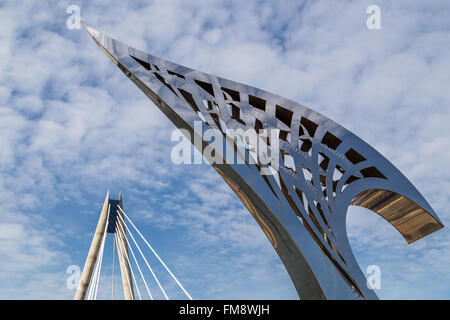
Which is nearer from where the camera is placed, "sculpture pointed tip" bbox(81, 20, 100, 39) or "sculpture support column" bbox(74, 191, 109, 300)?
"sculpture pointed tip" bbox(81, 20, 100, 39)

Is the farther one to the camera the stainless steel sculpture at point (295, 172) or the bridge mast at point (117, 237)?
the bridge mast at point (117, 237)

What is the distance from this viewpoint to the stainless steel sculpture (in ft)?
23.2

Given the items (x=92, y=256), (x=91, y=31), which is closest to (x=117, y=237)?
A: (x=92, y=256)

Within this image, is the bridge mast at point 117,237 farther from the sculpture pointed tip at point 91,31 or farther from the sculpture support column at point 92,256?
the sculpture pointed tip at point 91,31

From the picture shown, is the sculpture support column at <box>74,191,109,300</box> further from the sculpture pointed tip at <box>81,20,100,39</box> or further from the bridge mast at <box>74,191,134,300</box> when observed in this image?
the sculpture pointed tip at <box>81,20,100,39</box>

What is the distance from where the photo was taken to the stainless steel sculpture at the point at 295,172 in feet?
23.2

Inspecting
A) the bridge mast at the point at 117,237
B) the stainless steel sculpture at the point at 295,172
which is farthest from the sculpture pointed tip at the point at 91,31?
the bridge mast at the point at 117,237

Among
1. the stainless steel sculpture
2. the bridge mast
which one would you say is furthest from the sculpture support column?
the stainless steel sculpture

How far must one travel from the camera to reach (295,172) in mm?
7930

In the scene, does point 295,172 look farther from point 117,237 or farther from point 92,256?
point 117,237

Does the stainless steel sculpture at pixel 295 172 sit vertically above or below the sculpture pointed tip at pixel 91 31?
below

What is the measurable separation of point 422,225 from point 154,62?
7.56 meters

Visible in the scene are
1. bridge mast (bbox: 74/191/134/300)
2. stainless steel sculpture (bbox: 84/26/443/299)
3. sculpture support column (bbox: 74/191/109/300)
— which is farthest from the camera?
bridge mast (bbox: 74/191/134/300)
